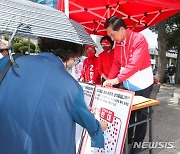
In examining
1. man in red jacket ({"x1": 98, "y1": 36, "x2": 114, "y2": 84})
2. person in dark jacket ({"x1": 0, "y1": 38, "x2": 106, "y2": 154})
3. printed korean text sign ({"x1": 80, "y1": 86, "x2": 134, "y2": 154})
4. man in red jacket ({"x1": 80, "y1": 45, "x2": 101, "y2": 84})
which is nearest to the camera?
person in dark jacket ({"x1": 0, "y1": 38, "x2": 106, "y2": 154})

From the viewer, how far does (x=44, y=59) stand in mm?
1324

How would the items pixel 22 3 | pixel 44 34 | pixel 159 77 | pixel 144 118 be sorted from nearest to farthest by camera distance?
pixel 44 34, pixel 22 3, pixel 144 118, pixel 159 77

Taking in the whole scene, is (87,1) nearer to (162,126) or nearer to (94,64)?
(94,64)

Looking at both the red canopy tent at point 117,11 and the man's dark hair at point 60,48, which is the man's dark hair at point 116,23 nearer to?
the man's dark hair at point 60,48

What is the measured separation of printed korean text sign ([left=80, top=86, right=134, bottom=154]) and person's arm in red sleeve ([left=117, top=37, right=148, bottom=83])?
1.12 ft

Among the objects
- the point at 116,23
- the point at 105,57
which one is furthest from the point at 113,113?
the point at 105,57

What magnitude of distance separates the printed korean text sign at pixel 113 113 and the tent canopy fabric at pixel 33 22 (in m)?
0.87

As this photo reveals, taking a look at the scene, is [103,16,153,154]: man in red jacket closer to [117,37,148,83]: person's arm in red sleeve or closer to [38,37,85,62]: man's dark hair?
[117,37,148,83]: person's arm in red sleeve

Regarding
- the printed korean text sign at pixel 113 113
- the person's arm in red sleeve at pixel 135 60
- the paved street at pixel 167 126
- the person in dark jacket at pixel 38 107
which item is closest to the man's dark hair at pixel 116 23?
the person's arm in red sleeve at pixel 135 60

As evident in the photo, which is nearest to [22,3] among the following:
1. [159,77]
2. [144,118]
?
[144,118]

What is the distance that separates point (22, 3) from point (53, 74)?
2.43ft

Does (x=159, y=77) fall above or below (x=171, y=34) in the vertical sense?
below

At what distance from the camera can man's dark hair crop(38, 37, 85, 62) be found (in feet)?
4.77

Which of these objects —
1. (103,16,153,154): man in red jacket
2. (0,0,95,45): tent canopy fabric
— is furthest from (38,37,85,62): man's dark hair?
(103,16,153,154): man in red jacket
